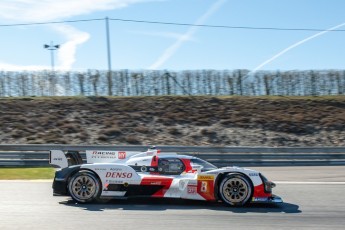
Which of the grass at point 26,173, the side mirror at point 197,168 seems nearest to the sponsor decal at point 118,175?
the side mirror at point 197,168

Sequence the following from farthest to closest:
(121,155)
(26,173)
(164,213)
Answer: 1. (26,173)
2. (121,155)
3. (164,213)

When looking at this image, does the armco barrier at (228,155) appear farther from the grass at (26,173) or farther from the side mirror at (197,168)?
the side mirror at (197,168)

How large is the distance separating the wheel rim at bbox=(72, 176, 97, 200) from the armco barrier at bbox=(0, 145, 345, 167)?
8.48 metres

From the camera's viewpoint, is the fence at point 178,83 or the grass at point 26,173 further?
the fence at point 178,83

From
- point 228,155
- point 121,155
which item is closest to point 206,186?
point 121,155

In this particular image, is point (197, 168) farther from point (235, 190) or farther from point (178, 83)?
point (178, 83)

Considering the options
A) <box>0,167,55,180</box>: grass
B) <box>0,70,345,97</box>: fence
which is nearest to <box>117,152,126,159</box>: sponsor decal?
<box>0,167,55,180</box>: grass

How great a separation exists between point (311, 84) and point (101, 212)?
25.5m

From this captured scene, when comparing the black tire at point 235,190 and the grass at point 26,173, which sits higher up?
the grass at point 26,173

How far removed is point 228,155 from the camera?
1933 cm

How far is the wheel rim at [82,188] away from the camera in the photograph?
10.2 m

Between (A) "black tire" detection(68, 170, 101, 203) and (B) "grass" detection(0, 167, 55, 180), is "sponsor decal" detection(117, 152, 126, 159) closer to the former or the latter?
(A) "black tire" detection(68, 170, 101, 203)

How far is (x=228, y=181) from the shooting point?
32.7 ft

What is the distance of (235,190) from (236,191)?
3 centimetres
